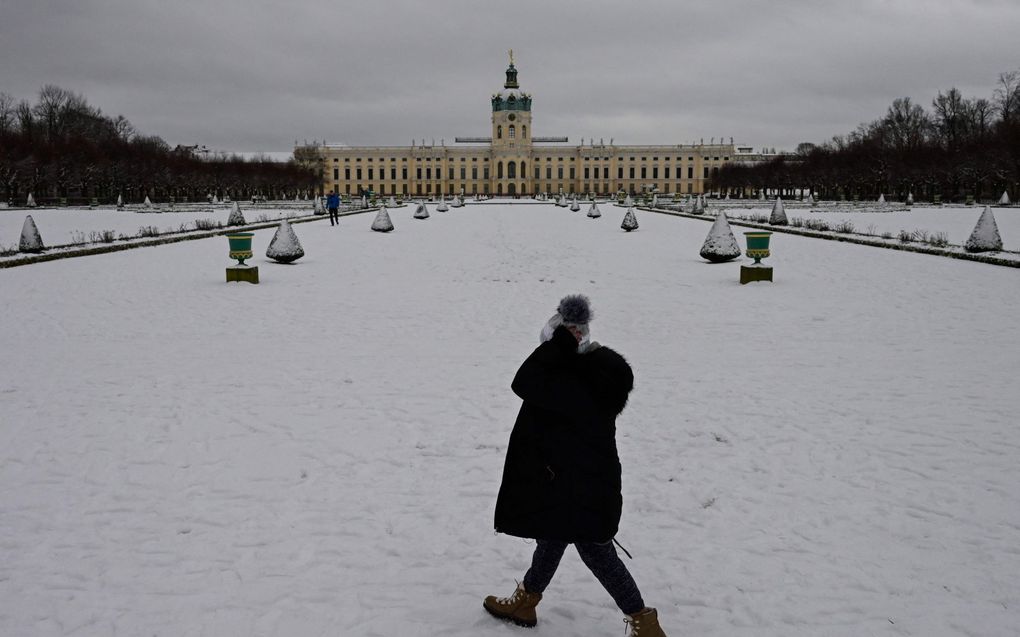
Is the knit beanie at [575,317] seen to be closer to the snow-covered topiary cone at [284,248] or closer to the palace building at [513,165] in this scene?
the snow-covered topiary cone at [284,248]

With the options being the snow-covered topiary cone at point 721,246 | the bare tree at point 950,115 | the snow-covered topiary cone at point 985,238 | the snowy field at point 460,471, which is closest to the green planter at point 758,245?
the snow-covered topiary cone at point 721,246

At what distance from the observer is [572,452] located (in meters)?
2.65

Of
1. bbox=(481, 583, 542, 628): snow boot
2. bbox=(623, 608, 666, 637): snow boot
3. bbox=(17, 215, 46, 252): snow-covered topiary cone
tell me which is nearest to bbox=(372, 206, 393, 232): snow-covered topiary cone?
bbox=(17, 215, 46, 252): snow-covered topiary cone

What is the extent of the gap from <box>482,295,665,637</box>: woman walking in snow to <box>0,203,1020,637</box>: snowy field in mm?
460

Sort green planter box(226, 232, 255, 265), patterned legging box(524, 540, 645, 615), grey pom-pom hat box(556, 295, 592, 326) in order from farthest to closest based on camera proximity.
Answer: green planter box(226, 232, 255, 265), patterned legging box(524, 540, 645, 615), grey pom-pom hat box(556, 295, 592, 326)

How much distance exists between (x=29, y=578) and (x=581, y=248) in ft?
53.6

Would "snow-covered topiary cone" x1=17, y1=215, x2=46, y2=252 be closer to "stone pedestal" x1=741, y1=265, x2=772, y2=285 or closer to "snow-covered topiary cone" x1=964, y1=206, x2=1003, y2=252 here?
"stone pedestal" x1=741, y1=265, x2=772, y2=285

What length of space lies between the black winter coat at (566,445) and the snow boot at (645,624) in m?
0.33

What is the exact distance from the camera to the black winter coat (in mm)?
2596

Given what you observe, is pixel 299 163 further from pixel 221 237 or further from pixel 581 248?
pixel 581 248

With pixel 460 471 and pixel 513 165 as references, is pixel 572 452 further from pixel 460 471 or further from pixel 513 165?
pixel 513 165

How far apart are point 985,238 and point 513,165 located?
91.1m

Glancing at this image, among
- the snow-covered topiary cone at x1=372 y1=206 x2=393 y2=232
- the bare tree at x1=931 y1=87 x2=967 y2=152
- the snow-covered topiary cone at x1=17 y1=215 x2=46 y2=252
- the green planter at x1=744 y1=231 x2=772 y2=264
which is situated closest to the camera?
the green planter at x1=744 y1=231 x2=772 y2=264

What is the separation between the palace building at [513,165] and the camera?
103875 millimetres
